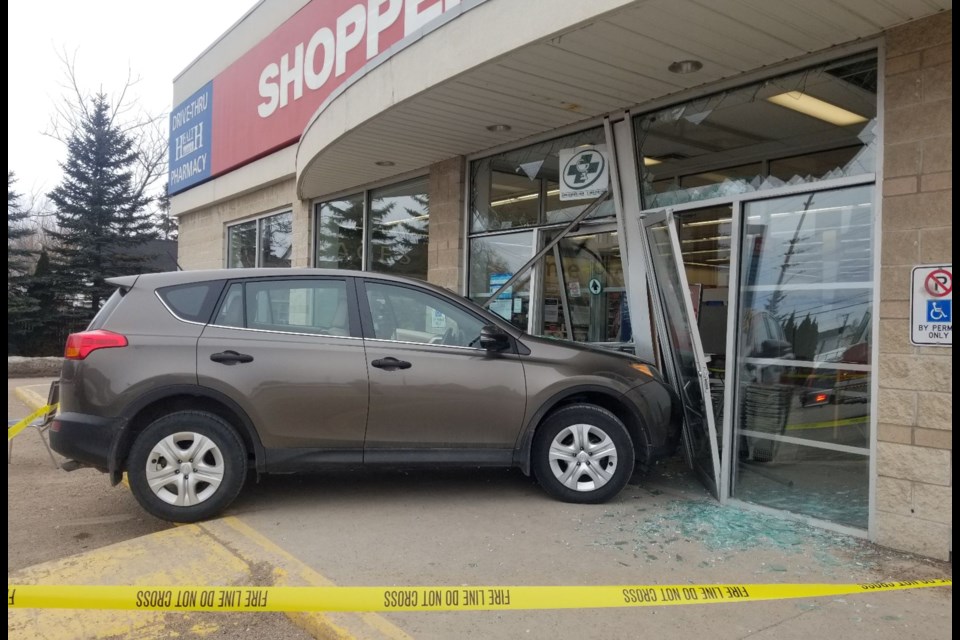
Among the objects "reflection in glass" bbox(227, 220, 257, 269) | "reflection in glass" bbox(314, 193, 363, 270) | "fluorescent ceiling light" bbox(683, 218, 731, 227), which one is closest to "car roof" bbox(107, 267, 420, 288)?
"fluorescent ceiling light" bbox(683, 218, 731, 227)

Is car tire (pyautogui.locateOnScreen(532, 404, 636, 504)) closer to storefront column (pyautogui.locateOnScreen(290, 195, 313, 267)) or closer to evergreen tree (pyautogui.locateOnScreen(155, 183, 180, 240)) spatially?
storefront column (pyautogui.locateOnScreen(290, 195, 313, 267))

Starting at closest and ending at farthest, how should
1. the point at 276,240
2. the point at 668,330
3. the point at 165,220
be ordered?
the point at 668,330 < the point at 276,240 < the point at 165,220

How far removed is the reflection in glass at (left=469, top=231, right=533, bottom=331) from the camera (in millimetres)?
7875

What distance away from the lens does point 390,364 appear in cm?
496

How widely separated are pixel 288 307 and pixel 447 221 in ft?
12.6

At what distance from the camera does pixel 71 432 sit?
4535mm

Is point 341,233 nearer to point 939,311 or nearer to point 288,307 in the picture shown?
point 288,307

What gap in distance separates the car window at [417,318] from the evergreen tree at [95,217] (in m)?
22.7

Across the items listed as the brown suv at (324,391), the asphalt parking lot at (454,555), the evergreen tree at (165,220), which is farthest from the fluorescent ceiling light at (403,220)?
the evergreen tree at (165,220)

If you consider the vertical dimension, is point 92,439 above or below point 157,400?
below

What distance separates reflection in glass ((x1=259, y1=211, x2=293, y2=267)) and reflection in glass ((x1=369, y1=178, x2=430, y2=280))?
2.56 m

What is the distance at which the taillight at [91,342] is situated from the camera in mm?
4586

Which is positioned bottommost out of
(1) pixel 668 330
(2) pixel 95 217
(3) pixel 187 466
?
(3) pixel 187 466

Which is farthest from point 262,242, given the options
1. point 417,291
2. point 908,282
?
point 908,282
